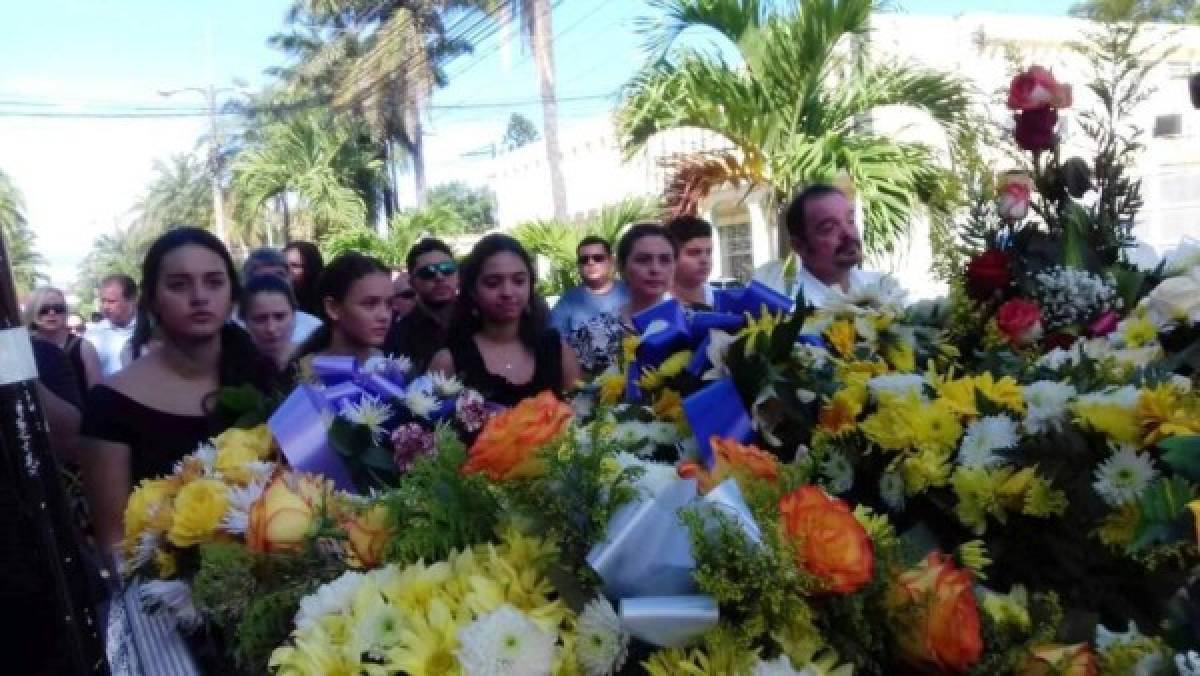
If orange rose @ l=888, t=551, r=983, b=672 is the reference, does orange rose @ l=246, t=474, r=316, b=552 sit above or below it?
above

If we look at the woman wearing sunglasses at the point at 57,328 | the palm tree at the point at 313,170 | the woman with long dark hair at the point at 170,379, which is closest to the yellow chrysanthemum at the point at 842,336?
the woman with long dark hair at the point at 170,379

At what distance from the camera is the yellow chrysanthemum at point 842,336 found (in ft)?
7.07

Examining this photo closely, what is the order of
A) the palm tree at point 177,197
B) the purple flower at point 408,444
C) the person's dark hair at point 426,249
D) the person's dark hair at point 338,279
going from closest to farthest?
the purple flower at point 408,444 < the person's dark hair at point 338,279 < the person's dark hair at point 426,249 < the palm tree at point 177,197

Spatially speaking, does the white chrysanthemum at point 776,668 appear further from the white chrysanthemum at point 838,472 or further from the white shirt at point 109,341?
the white shirt at point 109,341

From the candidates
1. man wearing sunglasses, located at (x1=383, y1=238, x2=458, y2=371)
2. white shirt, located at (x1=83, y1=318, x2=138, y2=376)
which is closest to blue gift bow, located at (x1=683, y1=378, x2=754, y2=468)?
man wearing sunglasses, located at (x1=383, y1=238, x2=458, y2=371)

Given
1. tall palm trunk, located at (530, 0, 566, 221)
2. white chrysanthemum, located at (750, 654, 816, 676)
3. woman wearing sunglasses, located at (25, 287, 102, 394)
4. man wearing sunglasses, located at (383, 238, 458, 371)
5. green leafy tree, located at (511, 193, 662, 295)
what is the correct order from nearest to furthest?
white chrysanthemum, located at (750, 654, 816, 676) < man wearing sunglasses, located at (383, 238, 458, 371) < woman wearing sunglasses, located at (25, 287, 102, 394) < green leafy tree, located at (511, 193, 662, 295) < tall palm trunk, located at (530, 0, 566, 221)

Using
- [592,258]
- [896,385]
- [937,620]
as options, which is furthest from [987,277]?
[592,258]

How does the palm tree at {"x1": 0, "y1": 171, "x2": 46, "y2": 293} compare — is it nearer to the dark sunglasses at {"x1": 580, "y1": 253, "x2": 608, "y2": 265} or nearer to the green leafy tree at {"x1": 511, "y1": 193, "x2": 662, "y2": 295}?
the green leafy tree at {"x1": 511, "y1": 193, "x2": 662, "y2": 295}

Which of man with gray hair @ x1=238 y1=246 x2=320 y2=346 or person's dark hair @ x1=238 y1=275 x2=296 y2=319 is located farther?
man with gray hair @ x1=238 y1=246 x2=320 y2=346

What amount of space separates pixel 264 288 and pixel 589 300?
1.39 m

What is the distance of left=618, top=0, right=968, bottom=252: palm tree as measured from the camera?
6.81 m

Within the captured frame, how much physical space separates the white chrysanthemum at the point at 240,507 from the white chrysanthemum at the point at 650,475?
2.12 feet

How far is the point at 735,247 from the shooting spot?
16672 millimetres

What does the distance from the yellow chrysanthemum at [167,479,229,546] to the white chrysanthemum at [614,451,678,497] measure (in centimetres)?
75
